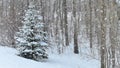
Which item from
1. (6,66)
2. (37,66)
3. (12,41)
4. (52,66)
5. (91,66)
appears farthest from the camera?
(12,41)

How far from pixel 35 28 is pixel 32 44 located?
87 cm

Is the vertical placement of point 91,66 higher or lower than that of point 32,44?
lower

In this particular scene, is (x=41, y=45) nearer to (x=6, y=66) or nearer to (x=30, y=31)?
(x=30, y=31)

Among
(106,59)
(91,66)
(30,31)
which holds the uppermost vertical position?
(30,31)

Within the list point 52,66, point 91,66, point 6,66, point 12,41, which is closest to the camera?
point 6,66

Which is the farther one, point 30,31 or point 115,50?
point 30,31

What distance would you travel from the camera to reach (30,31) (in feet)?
48.6

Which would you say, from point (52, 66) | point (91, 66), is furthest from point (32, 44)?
point (91, 66)

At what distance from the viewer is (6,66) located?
11.5 meters

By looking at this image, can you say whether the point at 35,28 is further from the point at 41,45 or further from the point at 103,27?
the point at 103,27

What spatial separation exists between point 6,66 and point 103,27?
4627 mm

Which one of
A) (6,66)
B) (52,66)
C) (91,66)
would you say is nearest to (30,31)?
(52,66)

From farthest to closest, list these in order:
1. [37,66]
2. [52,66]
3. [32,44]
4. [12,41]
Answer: [12,41] < [32,44] < [52,66] < [37,66]

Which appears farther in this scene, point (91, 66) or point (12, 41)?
point (12, 41)
